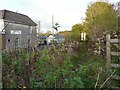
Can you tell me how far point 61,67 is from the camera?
197 inches

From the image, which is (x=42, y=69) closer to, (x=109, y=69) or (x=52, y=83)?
(x=52, y=83)

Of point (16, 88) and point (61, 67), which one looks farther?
point (61, 67)

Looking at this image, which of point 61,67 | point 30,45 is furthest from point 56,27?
point 61,67

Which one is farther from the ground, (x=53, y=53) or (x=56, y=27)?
(x=56, y=27)

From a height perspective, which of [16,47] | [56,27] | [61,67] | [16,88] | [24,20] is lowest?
[16,88]

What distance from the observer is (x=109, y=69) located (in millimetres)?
6250

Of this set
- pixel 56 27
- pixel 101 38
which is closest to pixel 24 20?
pixel 101 38

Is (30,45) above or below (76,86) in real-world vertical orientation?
above

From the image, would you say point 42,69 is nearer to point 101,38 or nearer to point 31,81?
point 31,81

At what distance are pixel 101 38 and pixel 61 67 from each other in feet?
17.4

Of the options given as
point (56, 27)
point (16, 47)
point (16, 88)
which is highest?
point (56, 27)

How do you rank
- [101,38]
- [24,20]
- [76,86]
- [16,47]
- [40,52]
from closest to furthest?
1. [76,86]
2. [40,52]
3. [16,47]
4. [101,38]
5. [24,20]

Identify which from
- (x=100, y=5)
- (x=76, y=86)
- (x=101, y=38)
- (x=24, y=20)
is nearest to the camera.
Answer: (x=76, y=86)

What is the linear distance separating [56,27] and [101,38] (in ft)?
13.3
